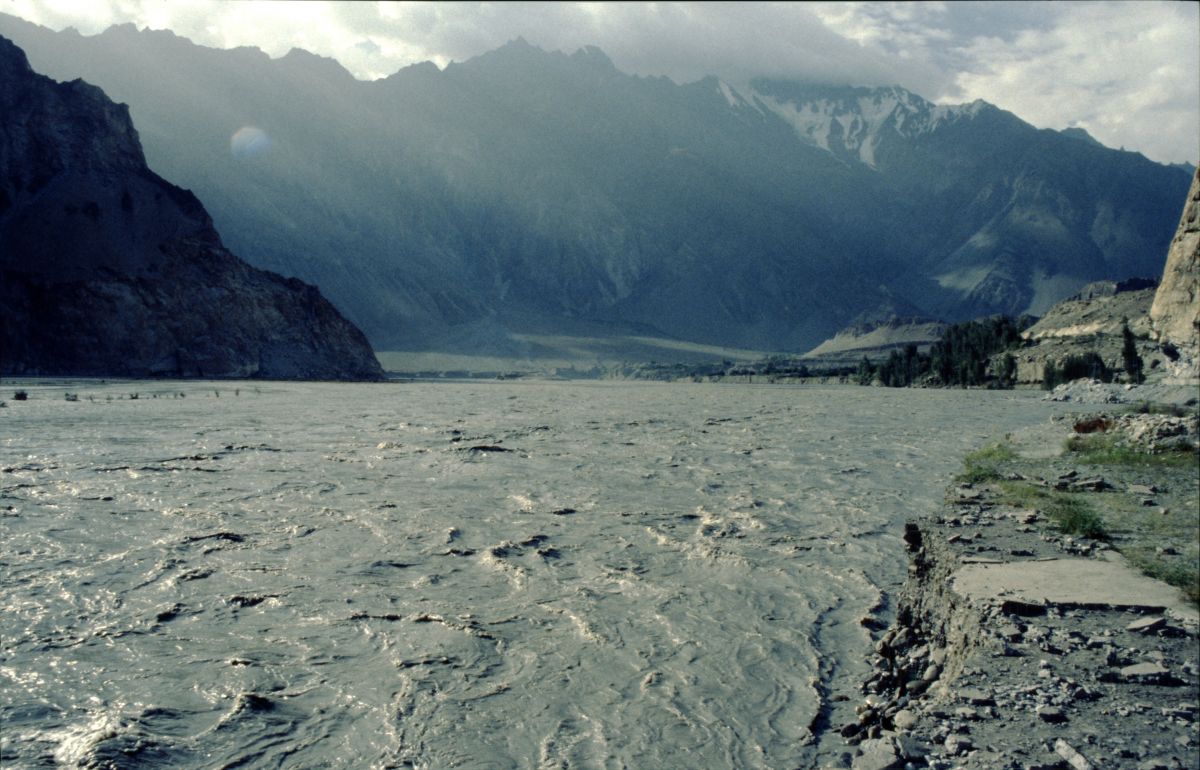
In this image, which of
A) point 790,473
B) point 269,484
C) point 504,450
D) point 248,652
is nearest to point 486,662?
point 248,652

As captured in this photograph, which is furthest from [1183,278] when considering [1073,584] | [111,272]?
[111,272]

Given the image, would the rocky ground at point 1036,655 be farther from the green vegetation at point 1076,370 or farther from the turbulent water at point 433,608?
the green vegetation at point 1076,370

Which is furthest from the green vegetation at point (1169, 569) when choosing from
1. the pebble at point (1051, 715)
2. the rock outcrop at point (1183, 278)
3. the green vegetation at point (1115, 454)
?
the rock outcrop at point (1183, 278)

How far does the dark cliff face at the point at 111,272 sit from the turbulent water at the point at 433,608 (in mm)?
81557

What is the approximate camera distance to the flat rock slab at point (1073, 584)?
23.3 ft

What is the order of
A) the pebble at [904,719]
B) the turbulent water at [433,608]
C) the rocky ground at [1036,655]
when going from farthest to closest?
1. the turbulent water at [433,608]
2. the pebble at [904,719]
3. the rocky ground at [1036,655]

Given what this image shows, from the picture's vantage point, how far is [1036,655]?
22.6ft

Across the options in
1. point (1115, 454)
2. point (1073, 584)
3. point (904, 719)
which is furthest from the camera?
point (1115, 454)

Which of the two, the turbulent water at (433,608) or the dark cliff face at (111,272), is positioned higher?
the dark cliff face at (111,272)

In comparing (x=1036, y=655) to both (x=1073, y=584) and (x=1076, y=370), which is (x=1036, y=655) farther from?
(x=1076, y=370)

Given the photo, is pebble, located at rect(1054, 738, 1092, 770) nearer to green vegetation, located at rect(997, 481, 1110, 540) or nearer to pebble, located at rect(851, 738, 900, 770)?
pebble, located at rect(851, 738, 900, 770)

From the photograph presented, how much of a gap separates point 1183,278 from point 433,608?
88.7 feet

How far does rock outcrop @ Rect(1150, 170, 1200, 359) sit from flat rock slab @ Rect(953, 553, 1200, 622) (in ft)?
57.1

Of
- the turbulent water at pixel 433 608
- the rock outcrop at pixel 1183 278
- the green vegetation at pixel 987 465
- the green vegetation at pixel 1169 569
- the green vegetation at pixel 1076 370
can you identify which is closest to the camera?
the green vegetation at pixel 1169 569
